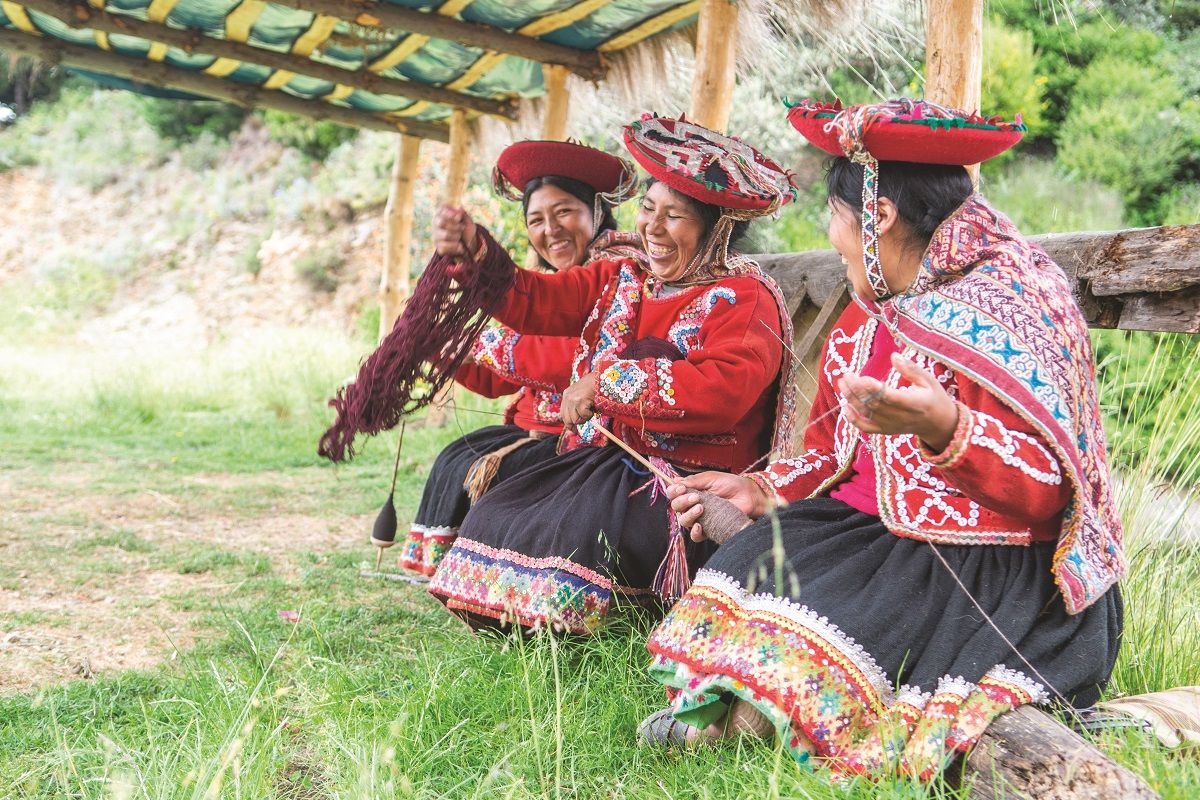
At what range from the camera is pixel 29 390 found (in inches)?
442

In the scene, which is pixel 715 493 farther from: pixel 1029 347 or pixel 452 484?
pixel 452 484

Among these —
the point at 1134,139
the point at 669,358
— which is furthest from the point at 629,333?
the point at 1134,139

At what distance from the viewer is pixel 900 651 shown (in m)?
2.05

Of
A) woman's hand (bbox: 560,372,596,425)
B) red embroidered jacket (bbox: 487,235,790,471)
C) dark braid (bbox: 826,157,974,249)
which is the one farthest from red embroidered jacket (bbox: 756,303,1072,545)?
woman's hand (bbox: 560,372,596,425)

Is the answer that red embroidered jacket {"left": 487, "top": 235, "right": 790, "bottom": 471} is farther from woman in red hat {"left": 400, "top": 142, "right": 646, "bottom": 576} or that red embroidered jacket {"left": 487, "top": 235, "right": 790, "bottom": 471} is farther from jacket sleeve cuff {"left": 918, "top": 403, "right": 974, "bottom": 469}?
jacket sleeve cuff {"left": 918, "top": 403, "right": 974, "bottom": 469}

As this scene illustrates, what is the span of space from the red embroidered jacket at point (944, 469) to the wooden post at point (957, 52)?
1178 mm

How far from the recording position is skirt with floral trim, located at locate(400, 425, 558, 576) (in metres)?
3.76

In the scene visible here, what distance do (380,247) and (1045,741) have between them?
1639 cm

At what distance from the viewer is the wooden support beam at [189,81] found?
7.26 metres

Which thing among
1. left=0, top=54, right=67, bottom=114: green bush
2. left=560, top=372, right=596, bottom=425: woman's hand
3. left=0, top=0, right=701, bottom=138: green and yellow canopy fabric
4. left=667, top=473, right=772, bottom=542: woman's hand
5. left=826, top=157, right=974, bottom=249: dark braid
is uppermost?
left=0, top=54, right=67, bottom=114: green bush

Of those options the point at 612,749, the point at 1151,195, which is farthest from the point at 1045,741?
the point at 1151,195

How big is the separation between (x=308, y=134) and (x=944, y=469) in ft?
63.4

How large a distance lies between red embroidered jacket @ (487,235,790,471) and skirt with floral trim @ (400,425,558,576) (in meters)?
0.23

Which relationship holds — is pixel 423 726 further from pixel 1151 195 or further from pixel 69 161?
pixel 69 161
